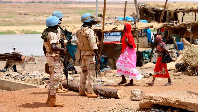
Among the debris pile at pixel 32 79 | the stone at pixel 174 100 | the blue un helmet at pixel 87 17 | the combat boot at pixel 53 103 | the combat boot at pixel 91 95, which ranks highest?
the blue un helmet at pixel 87 17

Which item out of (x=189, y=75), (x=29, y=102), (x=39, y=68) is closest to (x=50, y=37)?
(x=29, y=102)

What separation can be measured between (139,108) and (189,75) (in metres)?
6.59

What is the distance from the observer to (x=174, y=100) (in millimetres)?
6723

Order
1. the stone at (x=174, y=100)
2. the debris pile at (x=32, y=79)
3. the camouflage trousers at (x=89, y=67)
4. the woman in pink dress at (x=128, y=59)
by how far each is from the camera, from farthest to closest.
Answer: the debris pile at (x=32, y=79) < the woman in pink dress at (x=128, y=59) < the camouflage trousers at (x=89, y=67) < the stone at (x=174, y=100)

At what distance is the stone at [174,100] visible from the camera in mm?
6508

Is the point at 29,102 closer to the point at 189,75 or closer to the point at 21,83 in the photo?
the point at 21,83

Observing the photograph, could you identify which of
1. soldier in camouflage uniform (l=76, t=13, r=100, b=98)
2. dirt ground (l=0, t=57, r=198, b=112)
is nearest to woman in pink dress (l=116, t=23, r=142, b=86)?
dirt ground (l=0, t=57, r=198, b=112)

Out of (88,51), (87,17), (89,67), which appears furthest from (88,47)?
(87,17)

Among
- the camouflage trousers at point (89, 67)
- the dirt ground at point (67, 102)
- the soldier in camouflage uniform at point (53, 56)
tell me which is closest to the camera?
the dirt ground at point (67, 102)

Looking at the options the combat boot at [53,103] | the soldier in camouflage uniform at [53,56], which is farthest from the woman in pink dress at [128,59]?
the combat boot at [53,103]

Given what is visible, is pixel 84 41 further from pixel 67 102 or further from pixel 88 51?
pixel 67 102

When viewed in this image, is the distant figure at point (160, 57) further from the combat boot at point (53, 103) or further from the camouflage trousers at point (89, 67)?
the combat boot at point (53, 103)

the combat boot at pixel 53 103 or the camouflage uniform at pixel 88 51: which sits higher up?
the camouflage uniform at pixel 88 51

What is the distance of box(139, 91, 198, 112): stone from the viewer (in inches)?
256
